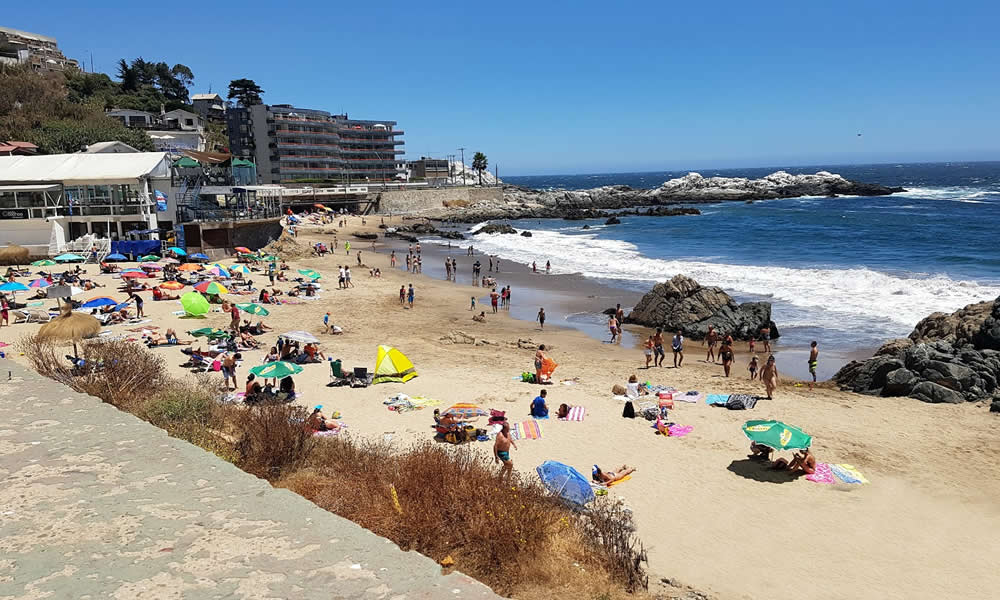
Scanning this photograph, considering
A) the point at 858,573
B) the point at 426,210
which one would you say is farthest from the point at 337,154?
the point at 858,573

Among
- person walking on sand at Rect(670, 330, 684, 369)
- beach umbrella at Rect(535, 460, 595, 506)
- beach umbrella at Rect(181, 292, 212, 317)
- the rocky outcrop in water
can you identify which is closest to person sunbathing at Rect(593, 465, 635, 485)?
beach umbrella at Rect(535, 460, 595, 506)

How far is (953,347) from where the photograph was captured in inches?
647

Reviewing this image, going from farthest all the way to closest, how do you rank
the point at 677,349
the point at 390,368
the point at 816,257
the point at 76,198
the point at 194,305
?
the point at 816,257 → the point at 76,198 → the point at 194,305 → the point at 677,349 → the point at 390,368

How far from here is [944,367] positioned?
49.1 ft

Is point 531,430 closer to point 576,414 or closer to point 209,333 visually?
point 576,414

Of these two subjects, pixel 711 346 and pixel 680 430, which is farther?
pixel 711 346

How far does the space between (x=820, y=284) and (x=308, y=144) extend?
87267mm

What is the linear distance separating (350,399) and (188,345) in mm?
6873

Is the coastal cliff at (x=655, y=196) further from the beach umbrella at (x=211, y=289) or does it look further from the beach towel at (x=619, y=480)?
the beach towel at (x=619, y=480)

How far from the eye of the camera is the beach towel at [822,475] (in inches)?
411

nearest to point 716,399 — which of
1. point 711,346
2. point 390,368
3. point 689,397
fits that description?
point 689,397

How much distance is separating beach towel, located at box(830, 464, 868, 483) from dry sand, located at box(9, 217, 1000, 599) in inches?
7.3

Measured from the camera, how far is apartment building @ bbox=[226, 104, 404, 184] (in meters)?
95.1

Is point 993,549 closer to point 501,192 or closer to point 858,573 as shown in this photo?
point 858,573
